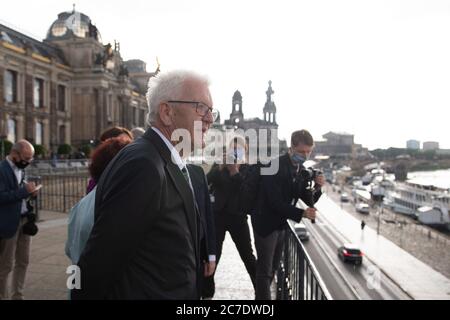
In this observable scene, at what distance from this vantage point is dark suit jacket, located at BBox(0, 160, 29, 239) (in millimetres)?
3639

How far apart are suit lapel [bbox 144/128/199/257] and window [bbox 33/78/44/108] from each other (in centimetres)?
3735

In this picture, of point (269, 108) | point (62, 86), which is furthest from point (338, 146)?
point (62, 86)

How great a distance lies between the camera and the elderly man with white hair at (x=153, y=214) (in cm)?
→ 140

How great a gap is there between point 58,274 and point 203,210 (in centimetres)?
398

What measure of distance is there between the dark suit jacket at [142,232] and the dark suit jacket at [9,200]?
8.84 ft

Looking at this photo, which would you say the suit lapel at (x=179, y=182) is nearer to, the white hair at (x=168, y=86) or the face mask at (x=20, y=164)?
the white hair at (x=168, y=86)

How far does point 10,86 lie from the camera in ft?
99.8

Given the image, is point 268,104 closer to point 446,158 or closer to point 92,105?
point 92,105

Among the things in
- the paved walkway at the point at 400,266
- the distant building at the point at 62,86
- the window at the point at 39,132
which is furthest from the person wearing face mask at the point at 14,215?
the window at the point at 39,132

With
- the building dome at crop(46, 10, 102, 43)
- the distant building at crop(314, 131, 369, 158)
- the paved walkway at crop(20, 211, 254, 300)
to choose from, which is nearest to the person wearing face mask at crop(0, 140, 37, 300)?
the paved walkway at crop(20, 211, 254, 300)

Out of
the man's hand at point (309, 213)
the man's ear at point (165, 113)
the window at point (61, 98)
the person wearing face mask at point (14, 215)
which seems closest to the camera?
the man's ear at point (165, 113)

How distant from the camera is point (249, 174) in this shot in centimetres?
370

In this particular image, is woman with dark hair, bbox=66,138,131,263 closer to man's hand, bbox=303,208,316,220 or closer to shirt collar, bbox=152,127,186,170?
shirt collar, bbox=152,127,186,170
